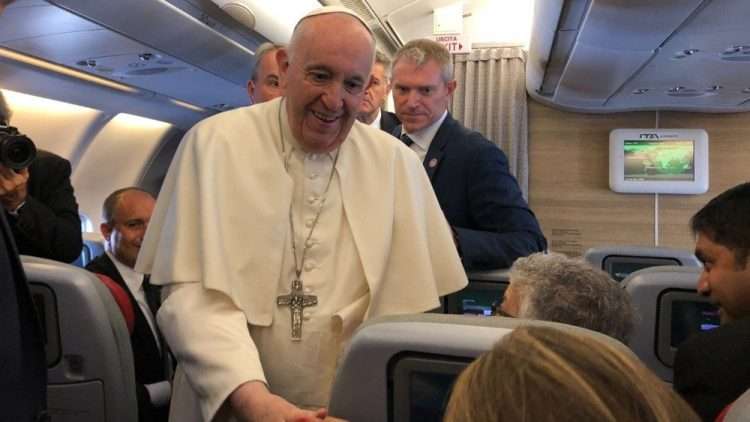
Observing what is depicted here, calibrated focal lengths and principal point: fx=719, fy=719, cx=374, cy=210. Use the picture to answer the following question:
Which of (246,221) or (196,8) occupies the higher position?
(196,8)

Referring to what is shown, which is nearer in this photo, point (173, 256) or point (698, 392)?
point (173, 256)

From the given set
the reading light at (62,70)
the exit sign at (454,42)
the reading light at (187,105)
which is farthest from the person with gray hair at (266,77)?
the exit sign at (454,42)

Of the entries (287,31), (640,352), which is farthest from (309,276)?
(287,31)

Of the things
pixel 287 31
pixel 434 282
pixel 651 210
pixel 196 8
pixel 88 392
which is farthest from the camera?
pixel 651 210

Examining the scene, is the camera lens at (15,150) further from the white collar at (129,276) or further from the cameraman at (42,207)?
the white collar at (129,276)

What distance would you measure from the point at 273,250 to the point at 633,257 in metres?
2.83

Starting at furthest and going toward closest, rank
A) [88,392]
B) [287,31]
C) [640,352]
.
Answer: [287,31] → [640,352] → [88,392]

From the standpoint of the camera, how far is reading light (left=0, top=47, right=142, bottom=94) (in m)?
4.16

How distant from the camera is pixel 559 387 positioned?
71 centimetres

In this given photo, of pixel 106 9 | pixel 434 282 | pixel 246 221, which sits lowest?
pixel 434 282

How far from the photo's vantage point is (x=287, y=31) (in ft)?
14.7

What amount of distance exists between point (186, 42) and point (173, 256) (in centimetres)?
292

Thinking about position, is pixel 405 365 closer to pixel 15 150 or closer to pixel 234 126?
pixel 234 126

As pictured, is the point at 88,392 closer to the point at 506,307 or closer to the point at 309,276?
the point at 309,276
